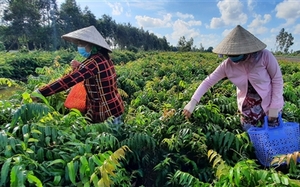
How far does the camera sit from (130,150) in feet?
6.56

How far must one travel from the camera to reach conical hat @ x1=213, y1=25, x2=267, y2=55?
7.98 feet

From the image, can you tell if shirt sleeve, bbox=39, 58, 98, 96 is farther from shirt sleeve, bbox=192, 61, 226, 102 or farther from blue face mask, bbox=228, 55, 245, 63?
blue face mask, bbox=228, 55, 245, 63

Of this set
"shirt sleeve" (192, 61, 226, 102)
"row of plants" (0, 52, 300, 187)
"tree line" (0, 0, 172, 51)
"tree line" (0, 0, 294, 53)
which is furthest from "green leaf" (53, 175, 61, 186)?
"tree line" (0, 0, 172, 51)

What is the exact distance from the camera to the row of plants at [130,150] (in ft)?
5.09

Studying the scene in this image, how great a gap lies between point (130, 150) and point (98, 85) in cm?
103

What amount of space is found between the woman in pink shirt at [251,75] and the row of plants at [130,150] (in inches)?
10.0

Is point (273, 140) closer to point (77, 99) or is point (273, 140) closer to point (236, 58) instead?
point (236, 58)

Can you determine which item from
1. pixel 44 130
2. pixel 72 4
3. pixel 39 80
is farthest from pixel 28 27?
pixel 44 130

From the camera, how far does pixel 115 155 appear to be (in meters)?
1.55

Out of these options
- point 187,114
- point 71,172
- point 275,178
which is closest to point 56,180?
point 71,172

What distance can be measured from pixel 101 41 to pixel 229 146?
1764 mm

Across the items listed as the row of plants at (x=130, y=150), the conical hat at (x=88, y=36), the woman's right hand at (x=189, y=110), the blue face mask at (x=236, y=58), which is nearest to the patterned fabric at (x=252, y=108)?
the row of plants at (x=130, y=150)

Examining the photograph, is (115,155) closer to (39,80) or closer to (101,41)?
(101,41)

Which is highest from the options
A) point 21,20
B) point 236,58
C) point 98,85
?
point 21,20
